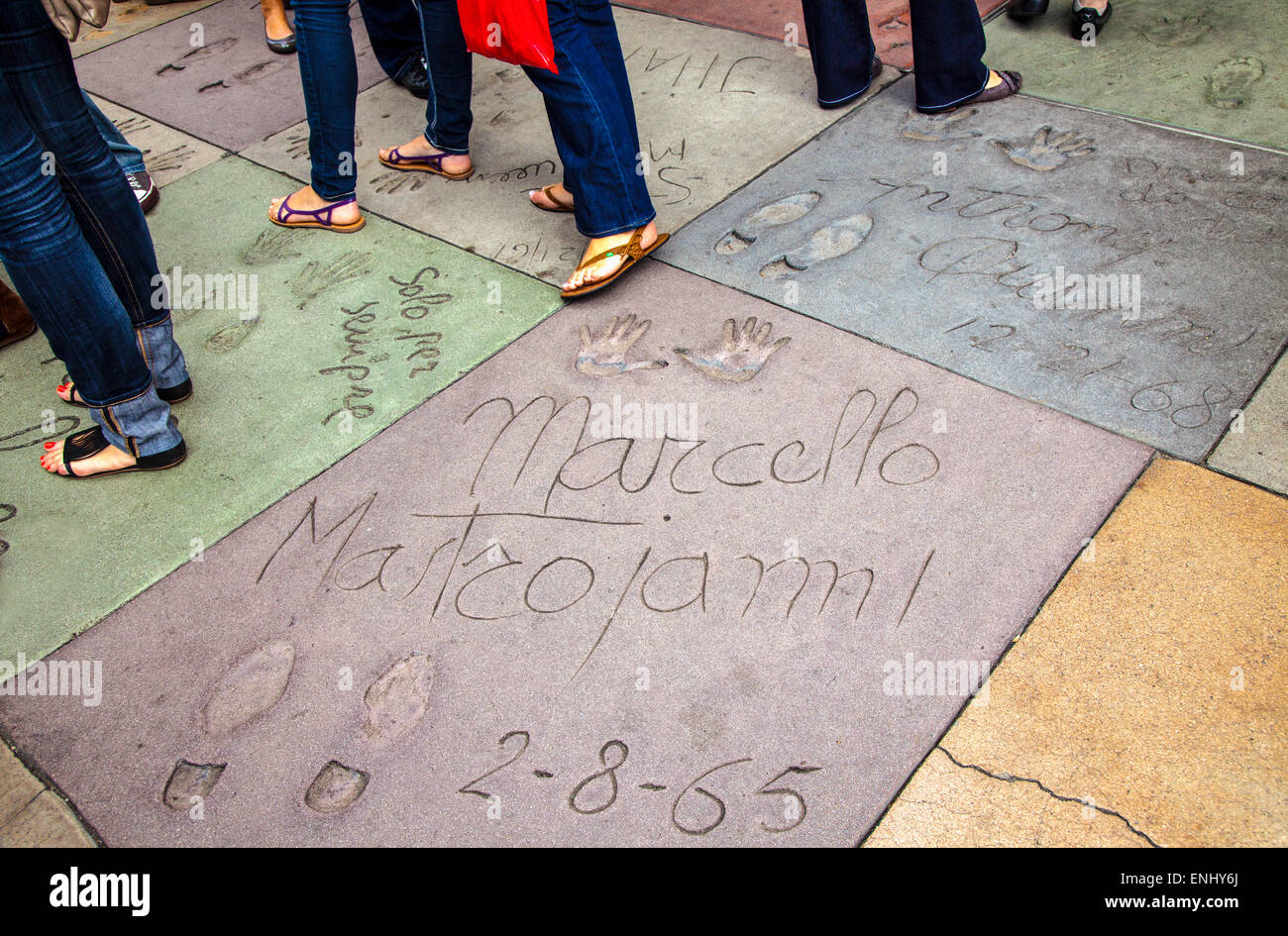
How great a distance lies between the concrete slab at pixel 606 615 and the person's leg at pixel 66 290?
41 cm

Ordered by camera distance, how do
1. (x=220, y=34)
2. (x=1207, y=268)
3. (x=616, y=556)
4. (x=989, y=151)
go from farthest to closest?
(x=220, y=34), (x=989, y=151), (x=1207, y=268), (x=616, y=556)

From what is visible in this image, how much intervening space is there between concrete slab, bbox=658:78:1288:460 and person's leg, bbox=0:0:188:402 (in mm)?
1277

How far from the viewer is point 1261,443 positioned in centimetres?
186

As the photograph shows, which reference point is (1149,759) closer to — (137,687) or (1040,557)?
(1040,557)

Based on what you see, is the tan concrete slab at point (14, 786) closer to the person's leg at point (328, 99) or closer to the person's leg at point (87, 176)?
the person's leg at point (87, 176)

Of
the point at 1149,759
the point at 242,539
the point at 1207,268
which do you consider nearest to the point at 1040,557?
the point at 1149,759

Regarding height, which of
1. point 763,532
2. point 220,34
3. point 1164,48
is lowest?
point 763,532

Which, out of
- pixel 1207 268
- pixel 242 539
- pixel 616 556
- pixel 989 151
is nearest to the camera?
pixel 616 556

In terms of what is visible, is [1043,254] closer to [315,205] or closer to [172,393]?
[315,205]

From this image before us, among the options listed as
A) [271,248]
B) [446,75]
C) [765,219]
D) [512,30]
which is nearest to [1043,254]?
[765,219]

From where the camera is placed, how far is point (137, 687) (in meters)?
1.68

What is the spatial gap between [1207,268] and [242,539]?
2.28m

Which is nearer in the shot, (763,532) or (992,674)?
(992,674)

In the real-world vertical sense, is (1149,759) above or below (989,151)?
below
